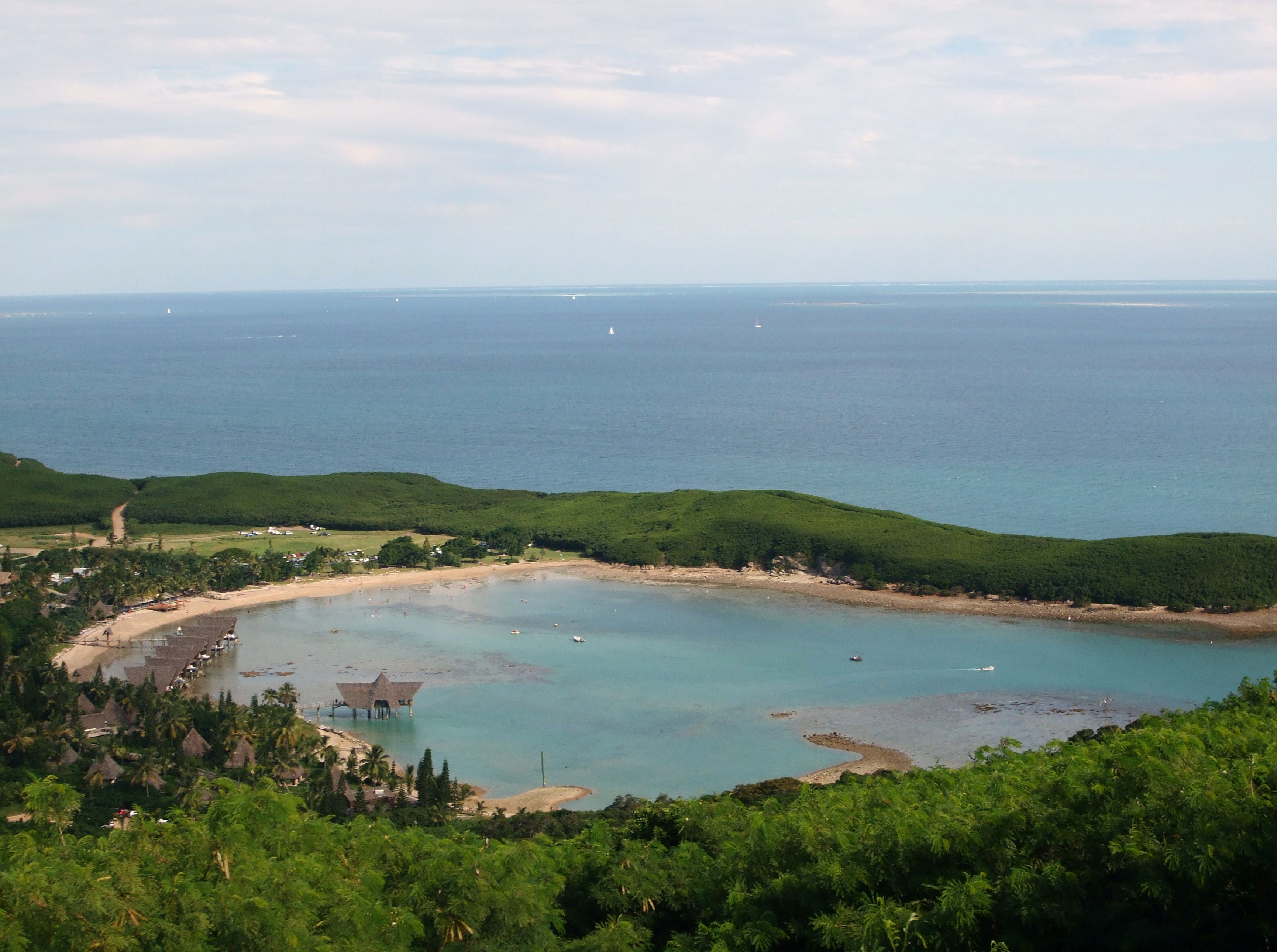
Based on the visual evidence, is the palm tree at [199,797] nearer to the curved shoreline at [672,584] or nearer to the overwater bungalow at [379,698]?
the overwater bungalow at [379,698]

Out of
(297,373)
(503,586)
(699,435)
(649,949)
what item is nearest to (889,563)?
(503,586)

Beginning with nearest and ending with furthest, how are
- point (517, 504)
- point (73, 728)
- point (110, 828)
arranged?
point (110, 828) < point (73, 728) < point (517, 504)

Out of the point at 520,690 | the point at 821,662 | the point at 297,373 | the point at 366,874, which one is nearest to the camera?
Answer: the point at 366,874

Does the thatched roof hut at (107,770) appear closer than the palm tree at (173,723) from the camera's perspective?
Yes

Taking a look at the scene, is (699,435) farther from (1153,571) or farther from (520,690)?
(520,690)

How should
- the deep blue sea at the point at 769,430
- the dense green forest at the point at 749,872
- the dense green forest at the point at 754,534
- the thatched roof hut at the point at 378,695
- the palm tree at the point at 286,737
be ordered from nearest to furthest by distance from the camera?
the dense green forest at the point at 749,872 < the palm tree at the point at 286,737 < the thatched roof hut at the point at 378,695 < the dense green forest at the point at 754,534 < the deep blue sea at the point at 769,430

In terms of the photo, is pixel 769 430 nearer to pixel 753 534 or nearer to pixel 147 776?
pixel 753 534

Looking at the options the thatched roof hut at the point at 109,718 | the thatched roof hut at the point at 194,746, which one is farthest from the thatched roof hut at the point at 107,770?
the thatched roof hut at the point at 109,718
